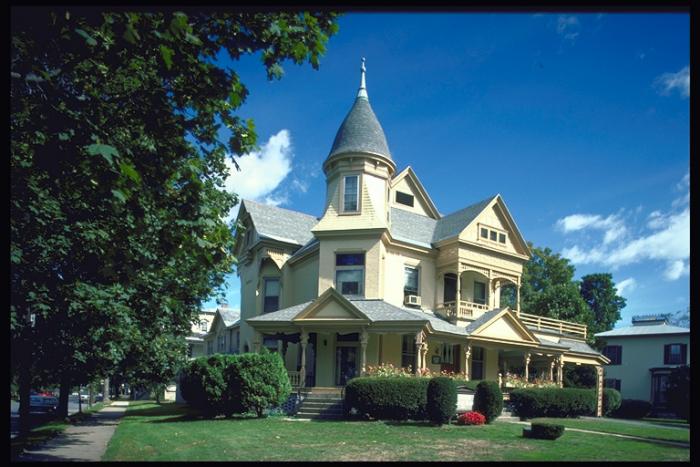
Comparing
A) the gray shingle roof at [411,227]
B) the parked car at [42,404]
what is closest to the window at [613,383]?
the gray shingle roof at [411,227]

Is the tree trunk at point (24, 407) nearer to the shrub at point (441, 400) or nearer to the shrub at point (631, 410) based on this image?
the shrub at point (441, 400)

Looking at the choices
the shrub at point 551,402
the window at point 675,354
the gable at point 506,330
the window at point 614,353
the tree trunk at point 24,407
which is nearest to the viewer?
A: the tree trunk at point 24,407

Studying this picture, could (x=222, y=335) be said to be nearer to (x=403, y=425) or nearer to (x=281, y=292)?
(x=281, y=292)

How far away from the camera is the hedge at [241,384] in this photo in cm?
2266

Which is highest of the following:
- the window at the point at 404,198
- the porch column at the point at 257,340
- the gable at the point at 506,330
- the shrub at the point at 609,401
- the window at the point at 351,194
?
the window at the point at 404,198

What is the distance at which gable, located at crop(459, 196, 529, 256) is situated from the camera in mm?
30953

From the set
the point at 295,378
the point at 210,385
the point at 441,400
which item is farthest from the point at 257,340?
the point at 441,400

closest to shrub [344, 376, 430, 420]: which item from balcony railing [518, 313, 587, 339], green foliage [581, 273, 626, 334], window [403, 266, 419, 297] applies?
window [403, 266, 419, 297]

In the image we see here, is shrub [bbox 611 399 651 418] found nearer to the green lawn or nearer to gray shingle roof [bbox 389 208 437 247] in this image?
gray shingle roof [bbox 389 208 437 247]

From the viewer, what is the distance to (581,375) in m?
41.0

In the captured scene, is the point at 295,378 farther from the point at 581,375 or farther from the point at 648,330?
the point at 648,330

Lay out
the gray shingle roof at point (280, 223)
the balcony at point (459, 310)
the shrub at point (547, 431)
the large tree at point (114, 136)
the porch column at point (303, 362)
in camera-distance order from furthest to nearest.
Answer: the gray shingle roof at point (280, 223) → the balcony at point (459, 310) → the porch column at point (303, 362) → the shrub at point (547, 431) → the large tree at point (114, 136)

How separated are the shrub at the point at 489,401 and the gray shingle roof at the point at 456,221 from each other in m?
10.9

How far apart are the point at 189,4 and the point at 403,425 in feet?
53.1
